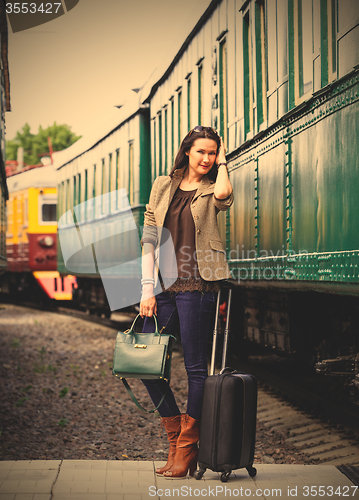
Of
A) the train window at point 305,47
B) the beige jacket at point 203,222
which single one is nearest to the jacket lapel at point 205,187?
the beige jacket at point 203,222

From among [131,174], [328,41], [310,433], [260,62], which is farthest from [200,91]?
[131,174]

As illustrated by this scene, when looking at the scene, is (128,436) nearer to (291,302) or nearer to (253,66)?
Answer: (291,302)

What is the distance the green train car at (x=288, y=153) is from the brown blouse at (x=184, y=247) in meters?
0.93

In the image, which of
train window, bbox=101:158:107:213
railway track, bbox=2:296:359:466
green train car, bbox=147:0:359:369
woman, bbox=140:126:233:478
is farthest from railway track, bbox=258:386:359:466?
train window, bbox=101:158:107:213

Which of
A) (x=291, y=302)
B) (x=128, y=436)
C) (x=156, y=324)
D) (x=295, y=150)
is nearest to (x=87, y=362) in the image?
(x=128, y=436)

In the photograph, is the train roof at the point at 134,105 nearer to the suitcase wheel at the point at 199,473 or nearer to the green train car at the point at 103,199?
the green train car at the point at 103,199

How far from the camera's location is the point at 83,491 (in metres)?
3.22

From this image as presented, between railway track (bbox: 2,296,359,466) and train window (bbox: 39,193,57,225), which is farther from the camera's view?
train window (bbox: 39,193,57,225)

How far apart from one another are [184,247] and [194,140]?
582mm

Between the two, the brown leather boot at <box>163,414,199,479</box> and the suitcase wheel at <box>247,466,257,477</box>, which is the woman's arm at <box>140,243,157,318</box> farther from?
the suitcase wheel at <box>247,466,257,477</box>

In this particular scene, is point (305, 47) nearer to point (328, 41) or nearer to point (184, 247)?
point (328, 41)

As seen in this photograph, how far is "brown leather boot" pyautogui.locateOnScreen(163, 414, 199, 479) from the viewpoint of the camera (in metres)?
3.42

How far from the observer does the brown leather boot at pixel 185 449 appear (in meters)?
3.42

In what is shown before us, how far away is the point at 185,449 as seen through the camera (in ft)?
11.2
